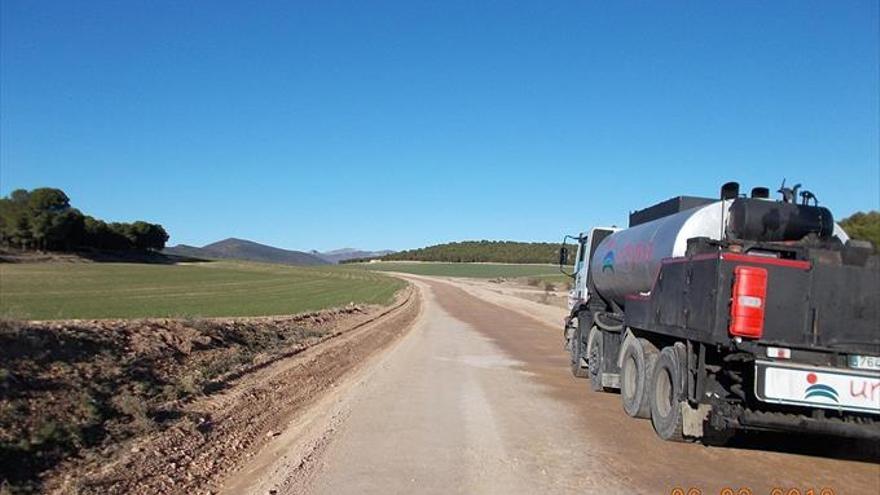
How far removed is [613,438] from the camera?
8.66 m

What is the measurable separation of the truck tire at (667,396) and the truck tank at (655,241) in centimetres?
132

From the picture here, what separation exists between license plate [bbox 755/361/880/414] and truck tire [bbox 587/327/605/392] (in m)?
5.66

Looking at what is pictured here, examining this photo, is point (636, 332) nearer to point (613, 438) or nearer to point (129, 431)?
point (613, 438)

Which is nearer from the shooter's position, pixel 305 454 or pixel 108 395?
pixel 305 454

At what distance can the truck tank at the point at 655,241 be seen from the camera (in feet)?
26.9

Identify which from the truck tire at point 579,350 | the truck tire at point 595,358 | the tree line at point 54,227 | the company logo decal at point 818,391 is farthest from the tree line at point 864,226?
the tree line at point 54,227

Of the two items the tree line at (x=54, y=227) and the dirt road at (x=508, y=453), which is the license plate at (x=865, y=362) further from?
the tree line at (x=54, y=227)

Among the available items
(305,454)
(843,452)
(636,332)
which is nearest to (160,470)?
(305,454)

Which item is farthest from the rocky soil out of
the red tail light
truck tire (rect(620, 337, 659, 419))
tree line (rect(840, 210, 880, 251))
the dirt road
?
tree line (rect(840, 210, 880, 251))

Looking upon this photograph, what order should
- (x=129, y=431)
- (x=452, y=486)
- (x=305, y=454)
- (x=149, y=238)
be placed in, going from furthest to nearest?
(x=149, y=238) → (x=129, y=431) → (x=305, y=454) → (x=452, y=486)

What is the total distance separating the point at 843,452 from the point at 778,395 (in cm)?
255

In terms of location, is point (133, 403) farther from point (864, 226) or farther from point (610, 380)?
point (864, 226)

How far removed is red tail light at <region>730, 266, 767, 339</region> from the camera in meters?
6.66

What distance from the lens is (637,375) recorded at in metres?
9.88
